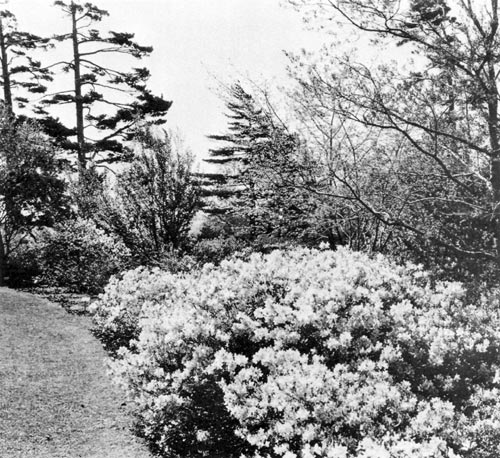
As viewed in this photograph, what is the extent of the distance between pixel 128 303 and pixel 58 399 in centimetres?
191

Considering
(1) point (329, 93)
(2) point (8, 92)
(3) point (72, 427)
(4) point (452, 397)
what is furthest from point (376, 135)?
(2) point (8, 92)

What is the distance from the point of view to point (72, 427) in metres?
5.15

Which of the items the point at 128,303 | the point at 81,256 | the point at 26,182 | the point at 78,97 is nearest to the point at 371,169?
the point at 128,303

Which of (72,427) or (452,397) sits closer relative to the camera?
(452,397)

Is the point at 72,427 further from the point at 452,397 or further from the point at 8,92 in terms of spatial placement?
the point at 8,92

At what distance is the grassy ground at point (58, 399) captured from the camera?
4773mm

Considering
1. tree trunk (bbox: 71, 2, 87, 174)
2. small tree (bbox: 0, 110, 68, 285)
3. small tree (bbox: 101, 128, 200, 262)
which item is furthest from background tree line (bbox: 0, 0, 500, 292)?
tree trunk (bbox: 71, 2, 87, 174)

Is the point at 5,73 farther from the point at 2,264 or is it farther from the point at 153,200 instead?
the point at 153,200

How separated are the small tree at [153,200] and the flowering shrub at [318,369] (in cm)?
542

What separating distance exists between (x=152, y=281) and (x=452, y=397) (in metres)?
4.78

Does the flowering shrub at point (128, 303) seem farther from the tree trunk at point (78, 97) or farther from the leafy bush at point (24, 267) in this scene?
the tree trunk at point (78, 97)

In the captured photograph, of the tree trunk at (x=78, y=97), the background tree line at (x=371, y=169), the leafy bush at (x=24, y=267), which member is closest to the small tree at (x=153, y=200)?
the background tree line at (x=371, y=169)

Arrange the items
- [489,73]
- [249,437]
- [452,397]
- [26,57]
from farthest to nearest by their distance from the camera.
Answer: [26,57]
[489,73]
[452,397]
[249,437]

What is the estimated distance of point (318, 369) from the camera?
11.8 feet
